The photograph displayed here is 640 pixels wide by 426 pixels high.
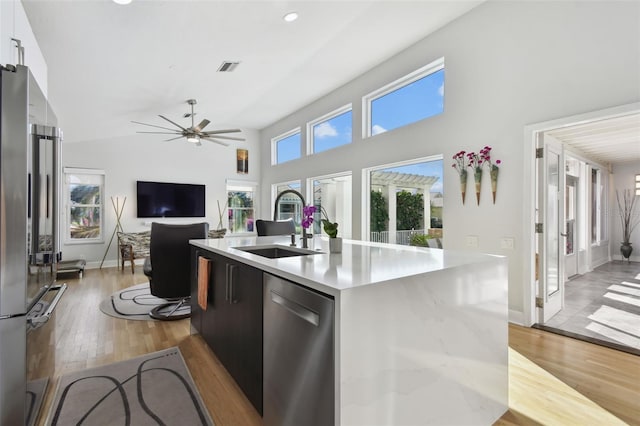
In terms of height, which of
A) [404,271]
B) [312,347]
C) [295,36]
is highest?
[295,36]

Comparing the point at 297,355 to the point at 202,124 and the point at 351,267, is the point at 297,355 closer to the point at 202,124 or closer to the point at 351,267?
the point at 351,267

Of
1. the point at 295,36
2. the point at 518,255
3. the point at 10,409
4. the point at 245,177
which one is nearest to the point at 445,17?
the point at 295,36

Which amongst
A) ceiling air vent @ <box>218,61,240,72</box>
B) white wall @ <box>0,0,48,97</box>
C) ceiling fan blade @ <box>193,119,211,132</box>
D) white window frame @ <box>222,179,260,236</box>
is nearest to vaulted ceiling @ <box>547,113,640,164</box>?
ceiling air vent @ <box>218,61,240,72</box>

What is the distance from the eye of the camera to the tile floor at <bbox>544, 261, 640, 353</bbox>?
2982 mm

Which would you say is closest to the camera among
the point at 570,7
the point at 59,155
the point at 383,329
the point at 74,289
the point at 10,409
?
the point at 383,329

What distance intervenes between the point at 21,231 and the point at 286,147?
697 centimetres

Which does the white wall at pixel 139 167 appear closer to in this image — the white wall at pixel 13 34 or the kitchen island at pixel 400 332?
the white wall at pixel 13 34

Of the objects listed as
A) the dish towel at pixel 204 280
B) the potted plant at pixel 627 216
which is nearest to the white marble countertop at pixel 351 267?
the dish towel at pixel 204 280

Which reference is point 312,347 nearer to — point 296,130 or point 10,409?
point 10,409

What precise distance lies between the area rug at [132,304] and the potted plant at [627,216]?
9.19 meters

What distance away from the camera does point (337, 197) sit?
6.28 m

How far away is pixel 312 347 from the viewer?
Answer: 1250 mm

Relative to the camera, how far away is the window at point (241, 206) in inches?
337

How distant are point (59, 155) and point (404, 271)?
202cm
